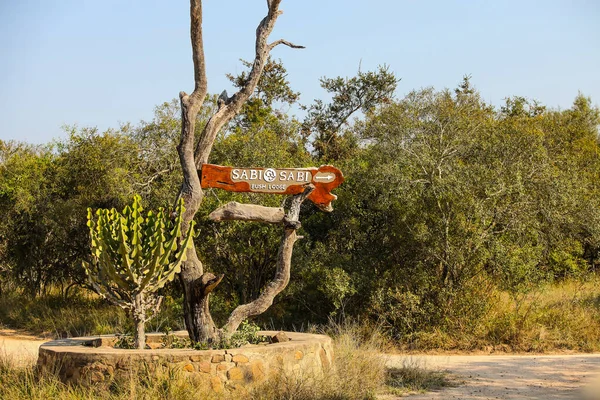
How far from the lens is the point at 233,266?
616 inches

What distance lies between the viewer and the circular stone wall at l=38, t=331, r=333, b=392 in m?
7.90

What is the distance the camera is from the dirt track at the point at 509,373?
28.9 feet

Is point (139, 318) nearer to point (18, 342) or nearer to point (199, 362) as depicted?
point (199, 362)

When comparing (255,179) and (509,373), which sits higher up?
(255,179)

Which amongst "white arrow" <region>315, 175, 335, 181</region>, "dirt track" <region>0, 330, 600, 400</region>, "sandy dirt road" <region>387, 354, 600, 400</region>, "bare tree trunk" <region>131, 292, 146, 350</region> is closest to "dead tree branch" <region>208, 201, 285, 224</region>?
"white arrow" <region>315, 175, 335, 181</region>

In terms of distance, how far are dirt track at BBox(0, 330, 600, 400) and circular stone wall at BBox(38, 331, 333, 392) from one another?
1.41m

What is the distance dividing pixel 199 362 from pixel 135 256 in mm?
1530

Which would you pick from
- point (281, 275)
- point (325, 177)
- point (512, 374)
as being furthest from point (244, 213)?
point (512, 374)

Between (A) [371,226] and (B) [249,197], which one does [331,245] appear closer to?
(A) [371,226]

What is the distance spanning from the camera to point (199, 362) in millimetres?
8000

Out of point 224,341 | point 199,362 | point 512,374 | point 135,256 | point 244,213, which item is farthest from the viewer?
point 512,374

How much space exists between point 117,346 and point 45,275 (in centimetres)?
1080

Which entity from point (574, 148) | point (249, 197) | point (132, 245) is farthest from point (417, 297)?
point (574, 148)

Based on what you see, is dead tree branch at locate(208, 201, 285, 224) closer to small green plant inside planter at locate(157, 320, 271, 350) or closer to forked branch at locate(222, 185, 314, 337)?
forked branch at locate(222, 185, 314, 337)
